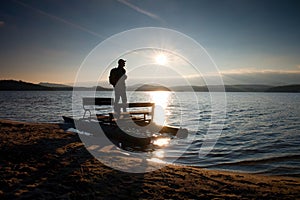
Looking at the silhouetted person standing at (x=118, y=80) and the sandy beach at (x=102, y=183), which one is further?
the silhouetted person standing at (x=118, y=80)

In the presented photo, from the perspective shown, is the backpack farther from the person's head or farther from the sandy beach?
the sandy beach

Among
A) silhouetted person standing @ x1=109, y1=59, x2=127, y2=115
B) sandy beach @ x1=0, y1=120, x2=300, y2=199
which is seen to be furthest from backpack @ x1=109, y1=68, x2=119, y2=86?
sandy beach @ x1=0, y1=120, x2=300, y2=199

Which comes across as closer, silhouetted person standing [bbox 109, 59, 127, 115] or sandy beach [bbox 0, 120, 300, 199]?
sandy beach [bbox 0, 120, 300, 199]

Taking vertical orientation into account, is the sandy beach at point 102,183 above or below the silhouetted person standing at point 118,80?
below

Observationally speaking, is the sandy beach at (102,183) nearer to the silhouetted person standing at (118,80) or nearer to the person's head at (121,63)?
the silhouetted person standing at (118,80)

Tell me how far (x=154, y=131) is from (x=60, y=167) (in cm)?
930

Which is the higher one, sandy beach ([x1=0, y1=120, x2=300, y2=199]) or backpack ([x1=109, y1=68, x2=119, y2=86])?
backpack ([x1=109, y1=68, x2=119, y2=86])

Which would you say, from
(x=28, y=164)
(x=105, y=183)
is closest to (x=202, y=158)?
(x=105, y=183)

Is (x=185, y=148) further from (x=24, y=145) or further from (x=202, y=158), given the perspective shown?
(x=24, y=145)

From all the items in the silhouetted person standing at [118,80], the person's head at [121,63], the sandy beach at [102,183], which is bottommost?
the sandy beach at [102,183]

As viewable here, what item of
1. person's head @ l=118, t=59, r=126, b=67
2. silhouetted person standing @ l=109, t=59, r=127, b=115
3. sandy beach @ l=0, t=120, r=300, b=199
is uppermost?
person's head @ l=118, t=59, r=126, b=67

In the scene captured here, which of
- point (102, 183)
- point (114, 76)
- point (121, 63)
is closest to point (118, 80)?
point (114, 76)

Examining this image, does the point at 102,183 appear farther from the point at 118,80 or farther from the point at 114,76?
the point at 114,76

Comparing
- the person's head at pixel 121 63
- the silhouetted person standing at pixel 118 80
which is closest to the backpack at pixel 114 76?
the silhouetted person standing at pixel 118 80
